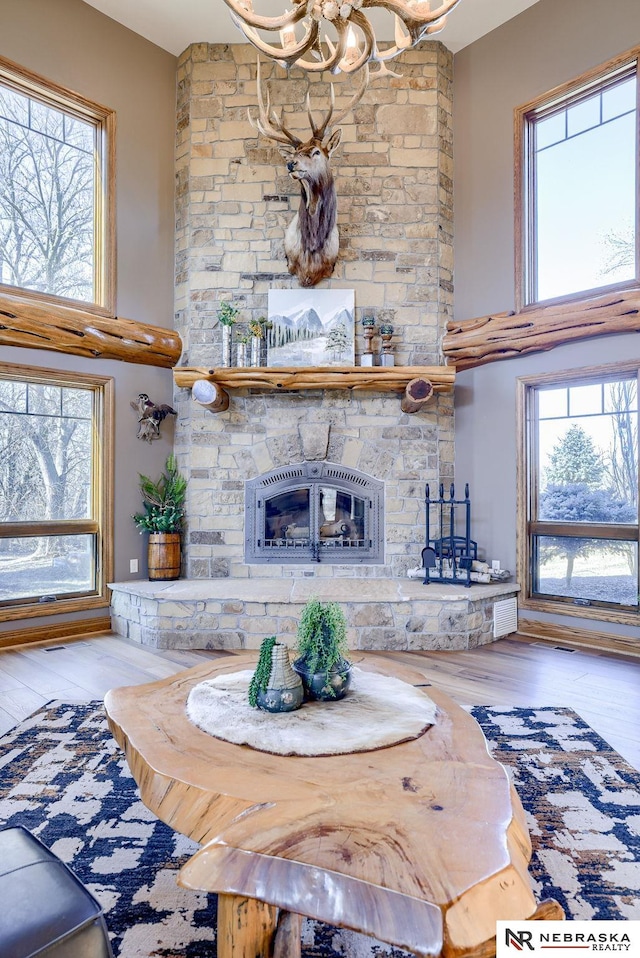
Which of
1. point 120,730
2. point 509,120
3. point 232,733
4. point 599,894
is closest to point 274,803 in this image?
point 232,733

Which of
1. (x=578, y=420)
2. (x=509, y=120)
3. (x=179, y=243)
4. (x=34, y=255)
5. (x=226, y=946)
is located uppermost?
(x=509, y=120)

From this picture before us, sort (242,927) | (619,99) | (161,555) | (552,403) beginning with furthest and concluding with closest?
(161,555), (552,403), (619,99), (242,927)

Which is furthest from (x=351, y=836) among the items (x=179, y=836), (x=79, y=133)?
(x=79, y=133)

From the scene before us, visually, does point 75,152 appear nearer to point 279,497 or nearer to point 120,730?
point 279,497

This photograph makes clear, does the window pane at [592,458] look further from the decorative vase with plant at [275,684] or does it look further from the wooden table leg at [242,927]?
the wooden table leg at [242,927]

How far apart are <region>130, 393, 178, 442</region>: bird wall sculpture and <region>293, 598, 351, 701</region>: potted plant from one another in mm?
3373

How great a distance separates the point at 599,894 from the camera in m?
1.53

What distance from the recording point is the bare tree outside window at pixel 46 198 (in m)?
4.20

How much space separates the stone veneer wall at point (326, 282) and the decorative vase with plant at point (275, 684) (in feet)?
9.73

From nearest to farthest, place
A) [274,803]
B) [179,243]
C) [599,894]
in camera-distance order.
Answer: [274,803]
[599,894]
[179,243]

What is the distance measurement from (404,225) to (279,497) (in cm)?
256

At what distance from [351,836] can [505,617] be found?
11.8ft

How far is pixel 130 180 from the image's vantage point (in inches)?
188

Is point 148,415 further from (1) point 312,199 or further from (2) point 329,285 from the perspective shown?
(1) point 312,199
